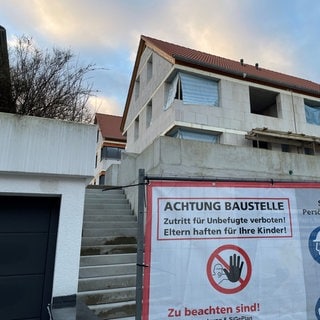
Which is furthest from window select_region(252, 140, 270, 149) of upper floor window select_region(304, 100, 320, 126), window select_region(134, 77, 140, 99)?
window select_region(134, 77, 140, 99)

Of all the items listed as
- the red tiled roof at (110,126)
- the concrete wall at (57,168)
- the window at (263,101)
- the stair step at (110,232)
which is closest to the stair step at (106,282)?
the stair step at (110,232)

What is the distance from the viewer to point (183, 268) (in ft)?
6.88

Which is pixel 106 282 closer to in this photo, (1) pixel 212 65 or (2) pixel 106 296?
(2) pixel 106 296

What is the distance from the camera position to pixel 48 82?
15.4 ft

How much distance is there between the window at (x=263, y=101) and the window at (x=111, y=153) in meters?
12.5

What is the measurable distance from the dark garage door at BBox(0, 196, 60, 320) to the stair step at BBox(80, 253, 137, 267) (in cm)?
172

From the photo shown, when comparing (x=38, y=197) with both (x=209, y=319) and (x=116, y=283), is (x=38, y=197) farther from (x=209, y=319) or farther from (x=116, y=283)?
(x=209, y=319)

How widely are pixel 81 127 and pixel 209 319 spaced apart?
105 inches

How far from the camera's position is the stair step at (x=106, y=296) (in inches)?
170

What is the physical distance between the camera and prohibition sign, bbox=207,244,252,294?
2.13 meters

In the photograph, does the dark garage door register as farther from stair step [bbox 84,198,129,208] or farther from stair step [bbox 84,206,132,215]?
stair step [bbox 84,198,129,208]

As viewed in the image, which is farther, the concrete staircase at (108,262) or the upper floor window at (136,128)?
the upper floor window at (136,128)

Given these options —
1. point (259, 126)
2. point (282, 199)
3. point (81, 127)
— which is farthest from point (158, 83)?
point (282, 199)

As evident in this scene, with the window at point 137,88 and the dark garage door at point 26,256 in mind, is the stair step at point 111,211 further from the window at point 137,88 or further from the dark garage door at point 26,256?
the window at point 137,88
